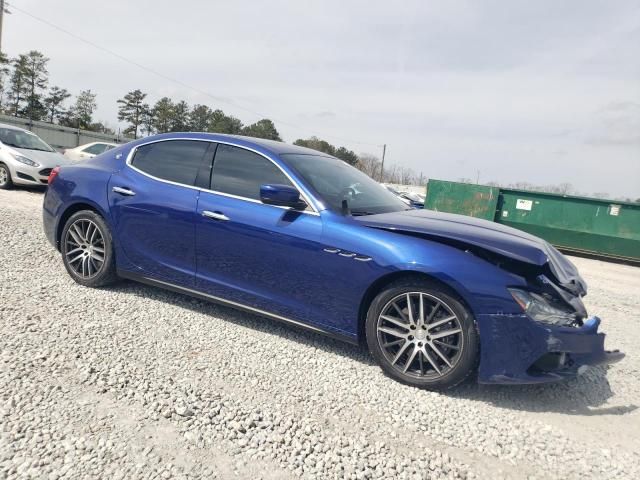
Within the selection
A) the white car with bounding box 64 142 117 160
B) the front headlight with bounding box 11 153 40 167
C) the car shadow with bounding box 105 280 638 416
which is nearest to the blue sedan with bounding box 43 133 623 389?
the car shadow with bounding box 105 280 638 416

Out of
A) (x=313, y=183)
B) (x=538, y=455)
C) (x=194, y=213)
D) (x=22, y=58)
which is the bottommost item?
(x=538, y=455)

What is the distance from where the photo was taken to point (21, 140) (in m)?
10.8

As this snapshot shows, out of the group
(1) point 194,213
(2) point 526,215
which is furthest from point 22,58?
(1) point 194,213

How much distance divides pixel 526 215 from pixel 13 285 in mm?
13816

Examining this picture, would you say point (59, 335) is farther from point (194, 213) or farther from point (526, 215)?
point (526, 215)

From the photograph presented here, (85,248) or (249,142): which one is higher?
(249,142)

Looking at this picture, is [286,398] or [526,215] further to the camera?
[526,215]

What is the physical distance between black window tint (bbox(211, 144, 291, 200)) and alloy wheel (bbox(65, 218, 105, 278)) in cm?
137

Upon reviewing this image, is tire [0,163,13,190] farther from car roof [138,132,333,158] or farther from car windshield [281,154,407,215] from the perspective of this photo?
car windshield [281,154,407,215]

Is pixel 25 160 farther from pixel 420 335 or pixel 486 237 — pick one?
pixel 486 237

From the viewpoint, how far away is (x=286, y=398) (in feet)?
9.27

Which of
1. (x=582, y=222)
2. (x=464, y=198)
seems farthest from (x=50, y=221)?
(x=582, y=222)

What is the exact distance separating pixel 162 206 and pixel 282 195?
3.97ft

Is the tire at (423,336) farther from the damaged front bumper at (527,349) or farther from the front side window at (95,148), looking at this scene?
the front side window at (95,148)
